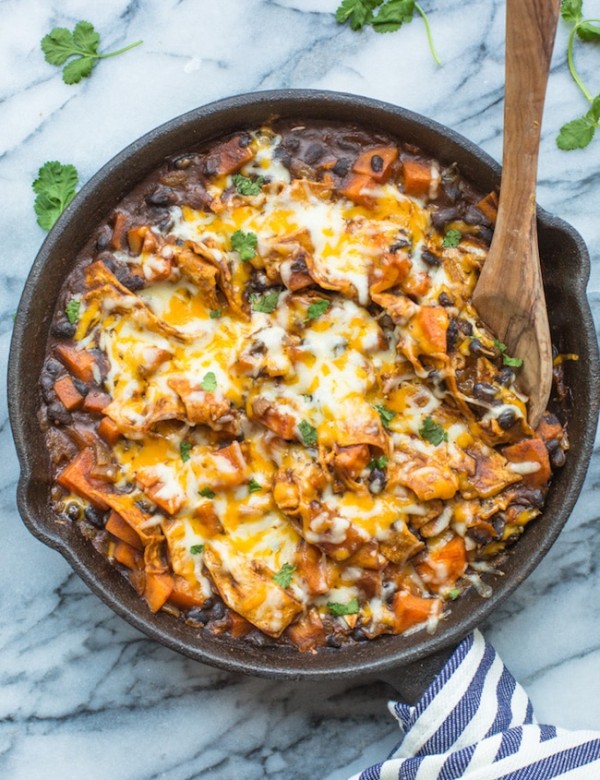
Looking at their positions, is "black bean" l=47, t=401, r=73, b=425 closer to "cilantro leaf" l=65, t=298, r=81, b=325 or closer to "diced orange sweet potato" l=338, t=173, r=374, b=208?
"cilantro leaf" l=65, t=298, r=81, b=325

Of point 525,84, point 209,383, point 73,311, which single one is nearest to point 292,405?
point 209,383

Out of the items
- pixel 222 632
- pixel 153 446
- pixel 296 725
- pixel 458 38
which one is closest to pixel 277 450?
pixel 153 446

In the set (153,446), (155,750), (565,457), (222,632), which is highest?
(153,446)

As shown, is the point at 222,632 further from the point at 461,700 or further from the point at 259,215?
the point at 259,215

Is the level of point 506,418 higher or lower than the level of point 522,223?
lower

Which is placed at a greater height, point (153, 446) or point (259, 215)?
point (259, 215)

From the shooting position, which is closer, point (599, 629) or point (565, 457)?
point (565, 457)

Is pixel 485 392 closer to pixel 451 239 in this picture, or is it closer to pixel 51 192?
pixel 451 239
